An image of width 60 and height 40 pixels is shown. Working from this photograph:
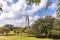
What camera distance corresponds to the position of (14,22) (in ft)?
7.24

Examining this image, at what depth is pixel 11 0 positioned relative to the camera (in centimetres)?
224

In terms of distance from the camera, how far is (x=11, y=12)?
7.30 ft

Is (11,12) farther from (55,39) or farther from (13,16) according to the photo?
(55,39)

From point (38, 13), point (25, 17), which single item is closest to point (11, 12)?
point (25, 17)

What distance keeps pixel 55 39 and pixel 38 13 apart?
0.41m

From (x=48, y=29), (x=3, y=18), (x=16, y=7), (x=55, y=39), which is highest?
(x=16, y=7)

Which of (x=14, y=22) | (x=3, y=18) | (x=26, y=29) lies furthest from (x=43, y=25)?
(x=3, y=18)

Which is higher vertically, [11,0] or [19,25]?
[11,0]

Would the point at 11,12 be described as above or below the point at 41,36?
above

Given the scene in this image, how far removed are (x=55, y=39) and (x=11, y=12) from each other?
68cm

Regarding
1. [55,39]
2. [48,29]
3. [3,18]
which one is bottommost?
[55,39]

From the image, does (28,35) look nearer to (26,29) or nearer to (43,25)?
(26,29)

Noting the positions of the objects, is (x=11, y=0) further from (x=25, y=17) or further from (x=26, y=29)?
(x=26, y=29)

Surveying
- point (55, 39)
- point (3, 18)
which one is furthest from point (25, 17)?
point (55, 39)
